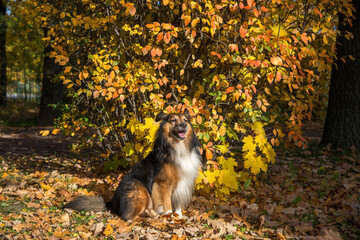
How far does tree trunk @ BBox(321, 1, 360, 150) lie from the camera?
7547mm

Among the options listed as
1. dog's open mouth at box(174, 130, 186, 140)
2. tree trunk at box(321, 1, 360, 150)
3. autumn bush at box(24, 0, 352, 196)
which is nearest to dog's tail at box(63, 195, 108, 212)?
autumn bush at box(24, 0, 352, 196)

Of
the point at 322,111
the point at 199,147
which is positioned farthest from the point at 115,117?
the point at 322,111

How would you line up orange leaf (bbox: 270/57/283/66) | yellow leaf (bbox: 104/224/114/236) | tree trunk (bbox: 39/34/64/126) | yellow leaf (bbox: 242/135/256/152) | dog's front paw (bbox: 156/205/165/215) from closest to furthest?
yellow leaf (bbox: 104/224/114/236), orange leaf (bbox: 270/57/283/66), dog's front paw (bbox: 156/205/165/215), yellow leaf (bbox: 242/135/256/152), tree trunk (bbox: 39/34/64/126)

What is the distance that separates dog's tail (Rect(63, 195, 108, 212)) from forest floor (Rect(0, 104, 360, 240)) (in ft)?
0.25

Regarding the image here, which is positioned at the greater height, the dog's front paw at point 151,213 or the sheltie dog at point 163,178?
the sheltie dog at point 163,178

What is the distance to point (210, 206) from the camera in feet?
15.3

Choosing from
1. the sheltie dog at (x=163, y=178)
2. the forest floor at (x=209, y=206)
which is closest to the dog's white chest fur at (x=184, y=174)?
the sheltie dog at (x=163, y=178)

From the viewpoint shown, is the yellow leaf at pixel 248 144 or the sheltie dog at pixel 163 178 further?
the yellow leaf at pixel 248 144

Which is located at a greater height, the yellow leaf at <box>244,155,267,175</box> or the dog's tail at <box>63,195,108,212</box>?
the yellow leaf at <box>244,155,267,175</box>

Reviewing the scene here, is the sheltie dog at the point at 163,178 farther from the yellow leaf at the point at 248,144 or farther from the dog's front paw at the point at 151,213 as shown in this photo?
the yellow leaf at the point at 248,144

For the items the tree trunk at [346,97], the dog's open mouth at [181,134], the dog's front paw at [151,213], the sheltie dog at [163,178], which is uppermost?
the tree trunk at [346,97]

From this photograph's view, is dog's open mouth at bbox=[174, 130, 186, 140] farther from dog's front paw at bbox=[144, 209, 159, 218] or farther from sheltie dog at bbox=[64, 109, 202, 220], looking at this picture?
dog's front paw at bbox=[144, 209, 159, 218]

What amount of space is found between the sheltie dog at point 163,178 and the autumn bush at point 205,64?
0.25 metres

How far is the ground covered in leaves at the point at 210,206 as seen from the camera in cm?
372
